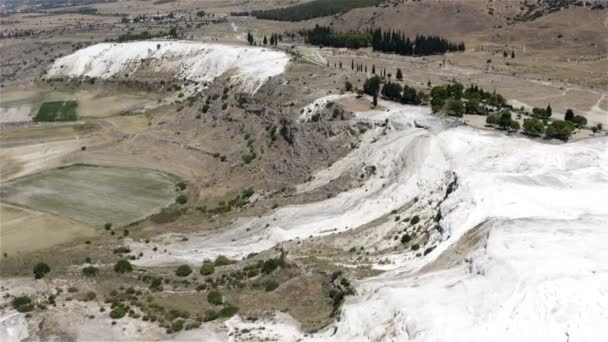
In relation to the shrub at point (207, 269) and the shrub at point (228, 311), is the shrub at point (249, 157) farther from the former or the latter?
the shrub at point (228, 311)

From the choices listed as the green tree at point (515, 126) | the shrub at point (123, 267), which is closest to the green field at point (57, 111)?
the shrub at point (123, 267)

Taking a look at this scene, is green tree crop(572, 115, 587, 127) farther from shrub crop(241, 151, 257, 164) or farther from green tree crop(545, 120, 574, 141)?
shrub crop(241, 151, 257, 164)

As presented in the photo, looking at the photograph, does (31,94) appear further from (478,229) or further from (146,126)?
(478,229)

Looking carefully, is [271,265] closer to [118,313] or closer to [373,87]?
[118,313]

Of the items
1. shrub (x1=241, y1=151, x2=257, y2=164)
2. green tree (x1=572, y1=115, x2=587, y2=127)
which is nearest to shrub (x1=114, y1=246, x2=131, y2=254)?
shrub (x1=241, y1=151, x2=257, y2=164)

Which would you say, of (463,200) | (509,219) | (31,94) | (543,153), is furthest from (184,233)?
(31,94)

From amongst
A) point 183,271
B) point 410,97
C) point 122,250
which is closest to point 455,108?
point 410,97
